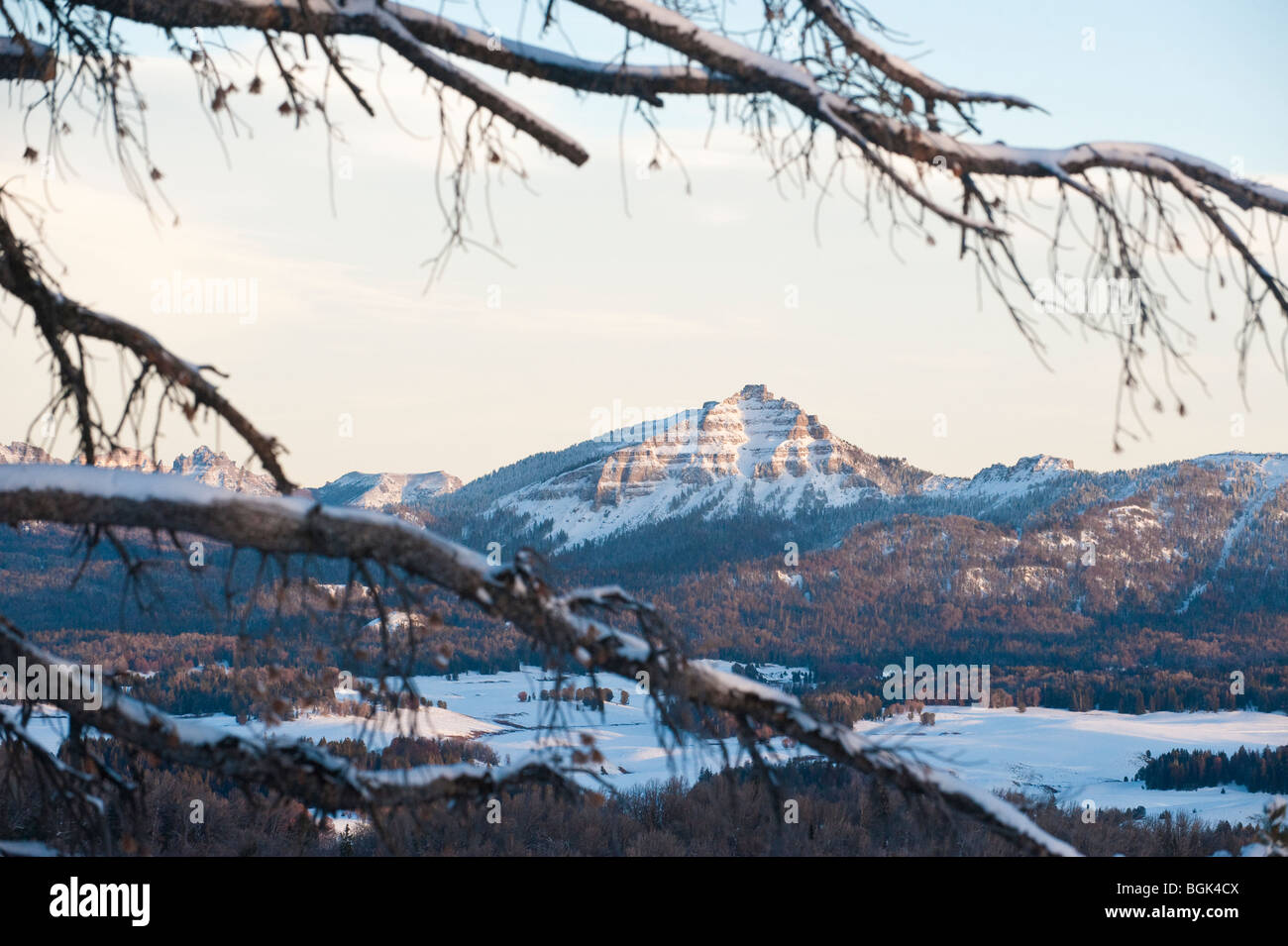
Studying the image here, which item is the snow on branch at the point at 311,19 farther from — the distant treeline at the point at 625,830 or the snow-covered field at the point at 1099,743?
the snow-covered field at the point at 1099,743

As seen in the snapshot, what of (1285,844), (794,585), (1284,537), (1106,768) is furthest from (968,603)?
(1285,844)

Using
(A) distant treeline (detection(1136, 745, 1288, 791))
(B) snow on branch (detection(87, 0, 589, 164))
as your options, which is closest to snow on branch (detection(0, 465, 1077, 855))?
(B) snow on branch (detection(87, 0, 589, 164))

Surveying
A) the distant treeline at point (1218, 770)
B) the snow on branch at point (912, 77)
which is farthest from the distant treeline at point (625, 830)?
the distant treeline at point (1218, 770)

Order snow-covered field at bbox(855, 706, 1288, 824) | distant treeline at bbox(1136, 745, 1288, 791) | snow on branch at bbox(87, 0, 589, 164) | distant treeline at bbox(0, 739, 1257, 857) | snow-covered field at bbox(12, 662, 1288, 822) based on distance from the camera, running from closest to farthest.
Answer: snow on branch at bbox(87, 0, 589, 164) < distant treeline at bbox(0, 739, 1257, 857) < snow-covered field at bbox(12, 662, 1288, 822) < snow-covered field at bbox(855, 706, 1288, 824) < distant treeline at bbox(1136, 745, 1288, 791)

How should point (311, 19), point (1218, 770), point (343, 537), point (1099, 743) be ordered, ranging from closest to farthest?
point (343, 537)
point (311, 19)
point (1218, 770)
point (1099, 743)

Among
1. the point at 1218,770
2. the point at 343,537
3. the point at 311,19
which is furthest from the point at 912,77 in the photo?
the point at 1218,770

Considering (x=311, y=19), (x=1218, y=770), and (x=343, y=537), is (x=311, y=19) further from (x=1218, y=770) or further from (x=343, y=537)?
(x=1218, y=770)

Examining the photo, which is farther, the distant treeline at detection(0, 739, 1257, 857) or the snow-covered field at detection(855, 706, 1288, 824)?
the snow-covered field at detection(855, 706, 1288, 824)

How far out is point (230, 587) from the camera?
130 inches

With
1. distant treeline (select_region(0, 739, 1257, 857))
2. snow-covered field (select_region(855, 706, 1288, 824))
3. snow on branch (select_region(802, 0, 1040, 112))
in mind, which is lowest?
snow-covered field (select_region(855, 706, 1288, 824))

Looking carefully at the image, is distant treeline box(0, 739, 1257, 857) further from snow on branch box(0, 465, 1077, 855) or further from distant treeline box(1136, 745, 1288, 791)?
distant treeline box(1136, 745, 1288, 791)
